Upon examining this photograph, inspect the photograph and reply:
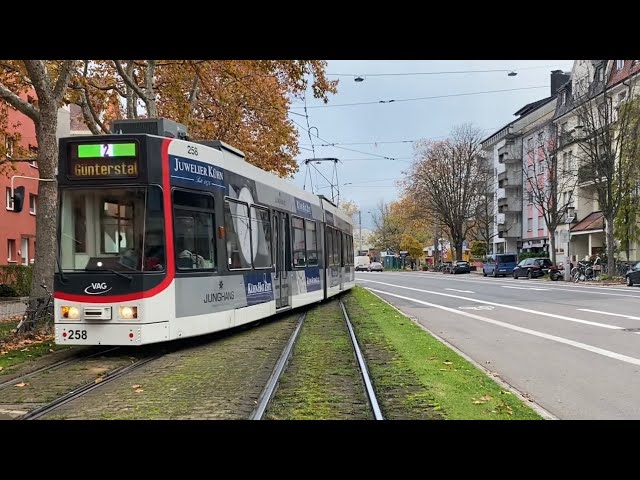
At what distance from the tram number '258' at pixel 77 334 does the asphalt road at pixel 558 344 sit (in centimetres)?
604

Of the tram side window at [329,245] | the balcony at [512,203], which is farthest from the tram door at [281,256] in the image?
the balcony at [512,203]

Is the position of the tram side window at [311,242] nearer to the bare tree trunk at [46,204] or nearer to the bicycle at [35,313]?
the bare tree trunk at [46,204]

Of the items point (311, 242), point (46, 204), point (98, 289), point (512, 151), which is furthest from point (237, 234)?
point (512, 151)

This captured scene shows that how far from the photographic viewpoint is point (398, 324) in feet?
49.8

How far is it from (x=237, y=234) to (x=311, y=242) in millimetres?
6038

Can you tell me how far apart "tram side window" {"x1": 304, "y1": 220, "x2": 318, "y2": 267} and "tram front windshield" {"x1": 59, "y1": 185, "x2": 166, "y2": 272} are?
25.2 ft

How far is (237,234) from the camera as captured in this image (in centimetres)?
1185

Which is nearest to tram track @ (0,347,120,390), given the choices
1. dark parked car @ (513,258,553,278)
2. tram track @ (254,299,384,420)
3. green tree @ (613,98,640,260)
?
tram track @ (254,299,384,420)

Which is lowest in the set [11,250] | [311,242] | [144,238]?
[144,238]

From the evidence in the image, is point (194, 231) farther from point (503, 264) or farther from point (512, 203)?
point (512, 203)

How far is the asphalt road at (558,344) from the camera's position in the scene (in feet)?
25.1
